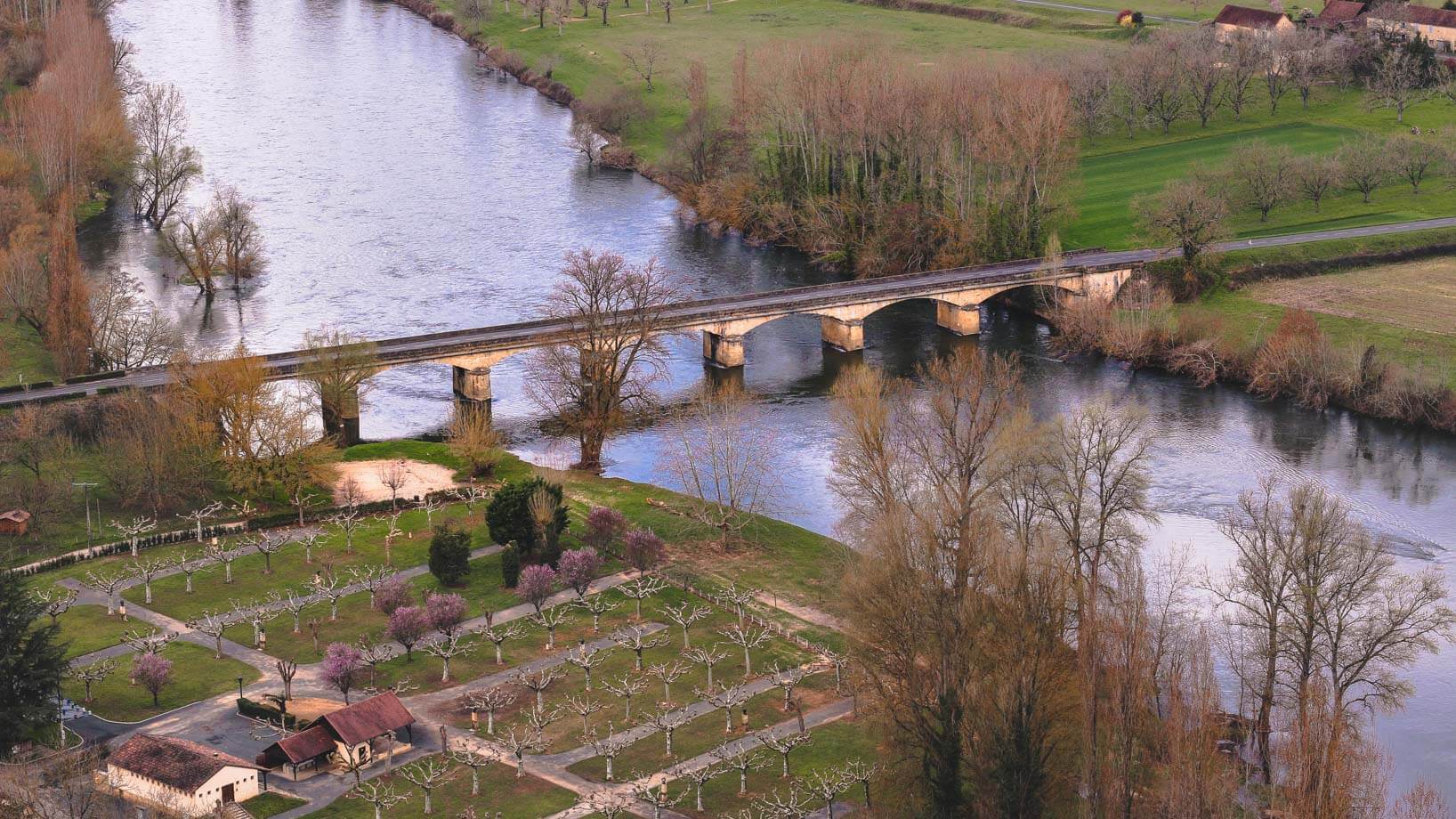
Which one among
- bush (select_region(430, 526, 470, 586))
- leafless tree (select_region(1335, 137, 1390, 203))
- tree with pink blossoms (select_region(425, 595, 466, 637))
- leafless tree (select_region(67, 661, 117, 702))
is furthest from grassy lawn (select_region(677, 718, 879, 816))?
leafless tree (select_region(1335, 137, 1390, 203))

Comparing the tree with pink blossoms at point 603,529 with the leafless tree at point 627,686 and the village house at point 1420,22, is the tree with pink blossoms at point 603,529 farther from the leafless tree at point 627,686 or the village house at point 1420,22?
the village house at point 1420,22

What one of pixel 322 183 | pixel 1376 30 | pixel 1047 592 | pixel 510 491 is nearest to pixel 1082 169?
pixel 1376 30

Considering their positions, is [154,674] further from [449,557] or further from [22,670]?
[449,557]

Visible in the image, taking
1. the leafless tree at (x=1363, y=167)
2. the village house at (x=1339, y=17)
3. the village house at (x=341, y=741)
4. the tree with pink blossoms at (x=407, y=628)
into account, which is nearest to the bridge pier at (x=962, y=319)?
the leafless tree at (x=1363, y=167)

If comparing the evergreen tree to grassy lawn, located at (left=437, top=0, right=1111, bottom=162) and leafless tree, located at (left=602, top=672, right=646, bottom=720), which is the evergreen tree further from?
grassy lawn, located at (left=437, top=0, right=1111, bottom=162)

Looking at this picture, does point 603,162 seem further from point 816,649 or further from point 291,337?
point 816,649
